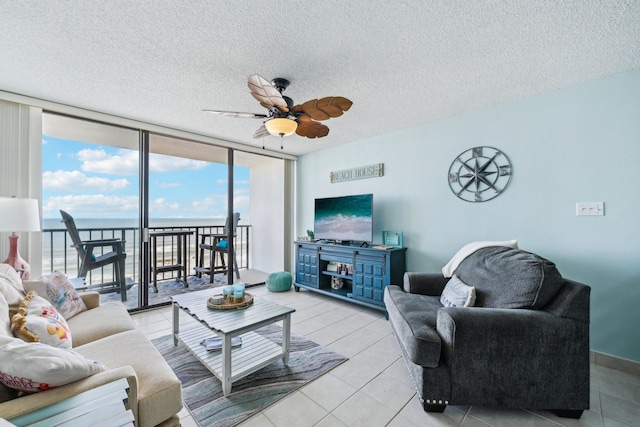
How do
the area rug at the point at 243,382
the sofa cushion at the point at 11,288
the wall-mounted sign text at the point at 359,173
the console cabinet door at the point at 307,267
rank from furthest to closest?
1. the console cabinet door at the point at 307,267
2. the wall-mounted sign text at the point at 359,173
3. the area rug at the point at 243,382
4. the sofa cushion at the point at 11,288

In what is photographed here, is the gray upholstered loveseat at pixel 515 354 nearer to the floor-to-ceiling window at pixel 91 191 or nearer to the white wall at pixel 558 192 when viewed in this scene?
the white wall at pixel 558 192

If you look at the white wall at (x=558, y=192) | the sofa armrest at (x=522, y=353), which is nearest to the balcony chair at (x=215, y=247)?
the white wall at (x=558, y=192)

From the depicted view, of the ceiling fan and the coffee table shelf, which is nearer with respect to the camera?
the ceiling fan

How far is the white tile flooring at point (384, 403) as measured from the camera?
60.6 inches

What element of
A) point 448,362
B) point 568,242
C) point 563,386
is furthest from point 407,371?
point 568,242

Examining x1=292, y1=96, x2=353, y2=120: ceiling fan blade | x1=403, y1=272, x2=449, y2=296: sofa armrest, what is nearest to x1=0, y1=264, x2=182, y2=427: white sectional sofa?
x1=292, y1=96, x2=353, y2=120: ceiling fan blade

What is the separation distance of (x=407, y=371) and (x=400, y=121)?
266 centimetres

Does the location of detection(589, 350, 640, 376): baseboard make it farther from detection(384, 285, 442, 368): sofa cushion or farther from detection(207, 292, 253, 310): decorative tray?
detection(207, 292, 253, 310): decorative tray

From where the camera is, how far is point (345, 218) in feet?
12.2

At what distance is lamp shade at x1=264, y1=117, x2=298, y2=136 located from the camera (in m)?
2.00

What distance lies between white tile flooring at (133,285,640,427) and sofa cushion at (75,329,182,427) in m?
0.46

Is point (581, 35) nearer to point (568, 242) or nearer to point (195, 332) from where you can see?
point (568, 242)

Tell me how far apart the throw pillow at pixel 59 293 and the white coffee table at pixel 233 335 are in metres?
0.68

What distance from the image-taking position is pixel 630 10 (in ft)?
4.82
